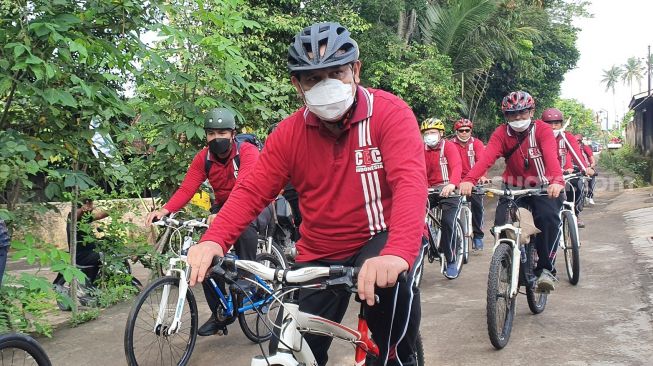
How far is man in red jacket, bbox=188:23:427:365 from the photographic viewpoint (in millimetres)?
2555

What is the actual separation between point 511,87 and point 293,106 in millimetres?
12308

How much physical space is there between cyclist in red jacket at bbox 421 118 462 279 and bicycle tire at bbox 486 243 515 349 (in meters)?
1.85

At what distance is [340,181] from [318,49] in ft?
1.97

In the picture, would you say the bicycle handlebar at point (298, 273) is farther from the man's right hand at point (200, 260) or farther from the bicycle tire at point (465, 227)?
the bicycle tire at point (465, 227)

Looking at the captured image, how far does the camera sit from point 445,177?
8.31 metres

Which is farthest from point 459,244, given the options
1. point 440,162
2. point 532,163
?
point 532,163

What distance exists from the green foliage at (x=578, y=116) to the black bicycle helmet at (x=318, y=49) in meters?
62.0

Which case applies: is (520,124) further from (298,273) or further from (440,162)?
(298,273)

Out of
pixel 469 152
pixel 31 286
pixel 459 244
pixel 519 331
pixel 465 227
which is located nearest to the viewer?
pixel 31 286

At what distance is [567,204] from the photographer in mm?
7277

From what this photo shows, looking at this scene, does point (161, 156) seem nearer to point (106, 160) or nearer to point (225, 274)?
point (106, 160)

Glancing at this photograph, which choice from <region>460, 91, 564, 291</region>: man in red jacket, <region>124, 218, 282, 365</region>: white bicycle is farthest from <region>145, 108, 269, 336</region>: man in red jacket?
<region>460, 91, 564, 291</region>: man in red jacket

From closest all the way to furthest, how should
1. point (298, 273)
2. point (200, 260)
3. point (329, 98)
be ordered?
point (298, 273) → point (200, 260) → point (329, 98)

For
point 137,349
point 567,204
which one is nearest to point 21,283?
point 137,349
